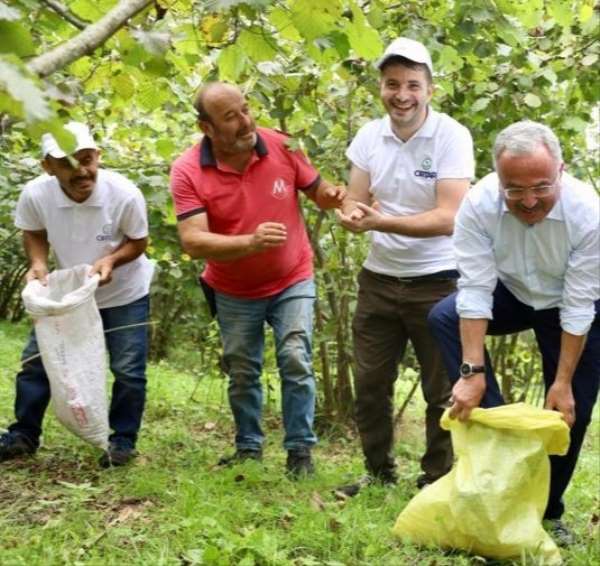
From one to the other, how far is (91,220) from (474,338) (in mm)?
1886

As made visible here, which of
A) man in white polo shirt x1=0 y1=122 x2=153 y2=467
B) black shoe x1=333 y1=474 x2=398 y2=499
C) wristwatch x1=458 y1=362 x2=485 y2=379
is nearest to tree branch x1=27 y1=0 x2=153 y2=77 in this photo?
wristwatch x1=458 y1=362 x2=485 y2=379

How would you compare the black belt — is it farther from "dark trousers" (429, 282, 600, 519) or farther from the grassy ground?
the grassy ground

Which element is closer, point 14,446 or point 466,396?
point 466,396

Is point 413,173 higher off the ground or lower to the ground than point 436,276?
higher

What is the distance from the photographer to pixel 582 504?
4.57 m

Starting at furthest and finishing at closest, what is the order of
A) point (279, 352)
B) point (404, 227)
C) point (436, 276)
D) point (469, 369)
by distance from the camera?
point (279, 352) < point (436, 276) < point (404, 227) < point (469, 369)

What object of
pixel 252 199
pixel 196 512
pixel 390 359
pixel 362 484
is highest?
pixel 252 199

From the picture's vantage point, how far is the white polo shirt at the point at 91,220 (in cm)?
424

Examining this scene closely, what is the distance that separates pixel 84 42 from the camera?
2023 millimetres

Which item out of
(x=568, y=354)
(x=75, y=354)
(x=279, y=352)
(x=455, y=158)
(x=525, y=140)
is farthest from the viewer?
(x=279, y=352)

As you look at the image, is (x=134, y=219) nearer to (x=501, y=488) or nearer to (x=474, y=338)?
(x=474, y=338)

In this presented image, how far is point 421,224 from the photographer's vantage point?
3.70 m

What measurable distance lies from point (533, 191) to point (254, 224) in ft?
4.75

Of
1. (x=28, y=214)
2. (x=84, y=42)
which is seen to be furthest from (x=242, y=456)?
(x=84, y=42)
